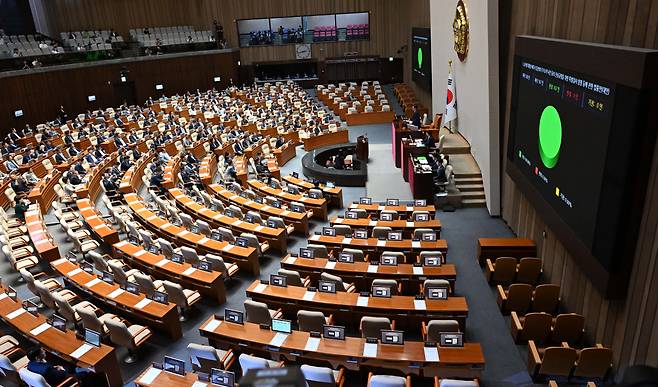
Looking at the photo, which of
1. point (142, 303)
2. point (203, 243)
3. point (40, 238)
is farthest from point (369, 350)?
point (40, 238)

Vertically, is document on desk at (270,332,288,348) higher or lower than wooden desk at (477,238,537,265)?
higher

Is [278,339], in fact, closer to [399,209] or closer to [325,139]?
[399,209]

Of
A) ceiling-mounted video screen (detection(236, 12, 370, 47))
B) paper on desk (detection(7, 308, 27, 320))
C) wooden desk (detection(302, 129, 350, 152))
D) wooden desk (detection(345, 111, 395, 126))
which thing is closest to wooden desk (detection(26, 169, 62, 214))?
paper on desk (detection(7, 308, 27, 320))

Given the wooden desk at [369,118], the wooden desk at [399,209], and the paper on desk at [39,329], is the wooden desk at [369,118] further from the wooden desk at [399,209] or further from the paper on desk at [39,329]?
the paper on desk at [39,329]

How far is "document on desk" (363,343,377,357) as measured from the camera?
639cm

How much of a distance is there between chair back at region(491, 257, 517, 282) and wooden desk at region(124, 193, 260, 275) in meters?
5.10

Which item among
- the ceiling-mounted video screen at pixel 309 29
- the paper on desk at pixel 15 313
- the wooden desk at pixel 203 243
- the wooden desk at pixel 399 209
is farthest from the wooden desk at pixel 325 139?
the ceiling-mounted video screen at pixel 309 29

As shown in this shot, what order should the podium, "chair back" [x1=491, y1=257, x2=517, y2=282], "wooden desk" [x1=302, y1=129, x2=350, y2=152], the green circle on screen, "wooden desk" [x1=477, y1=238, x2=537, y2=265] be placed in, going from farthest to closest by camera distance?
"wooden desk" [x1=302, y1=129, x2=350, y2=152] → the podium → "wooden desk" [x1=477, y1=238, x2=537, y2=265] → "chair back" [x1=491, y1=257, x2=517, y2=282] → the green circle on screen

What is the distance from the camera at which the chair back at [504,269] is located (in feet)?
29.8

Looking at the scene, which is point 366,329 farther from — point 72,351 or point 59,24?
point 59,24

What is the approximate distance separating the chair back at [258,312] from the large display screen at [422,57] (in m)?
19.0

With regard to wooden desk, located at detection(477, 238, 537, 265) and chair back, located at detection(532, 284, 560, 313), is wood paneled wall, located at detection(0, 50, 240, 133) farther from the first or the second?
chair back, located at detection(532, 284, 560, 313)

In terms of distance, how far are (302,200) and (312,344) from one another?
23.8 ft

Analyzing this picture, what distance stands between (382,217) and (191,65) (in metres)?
26.1
